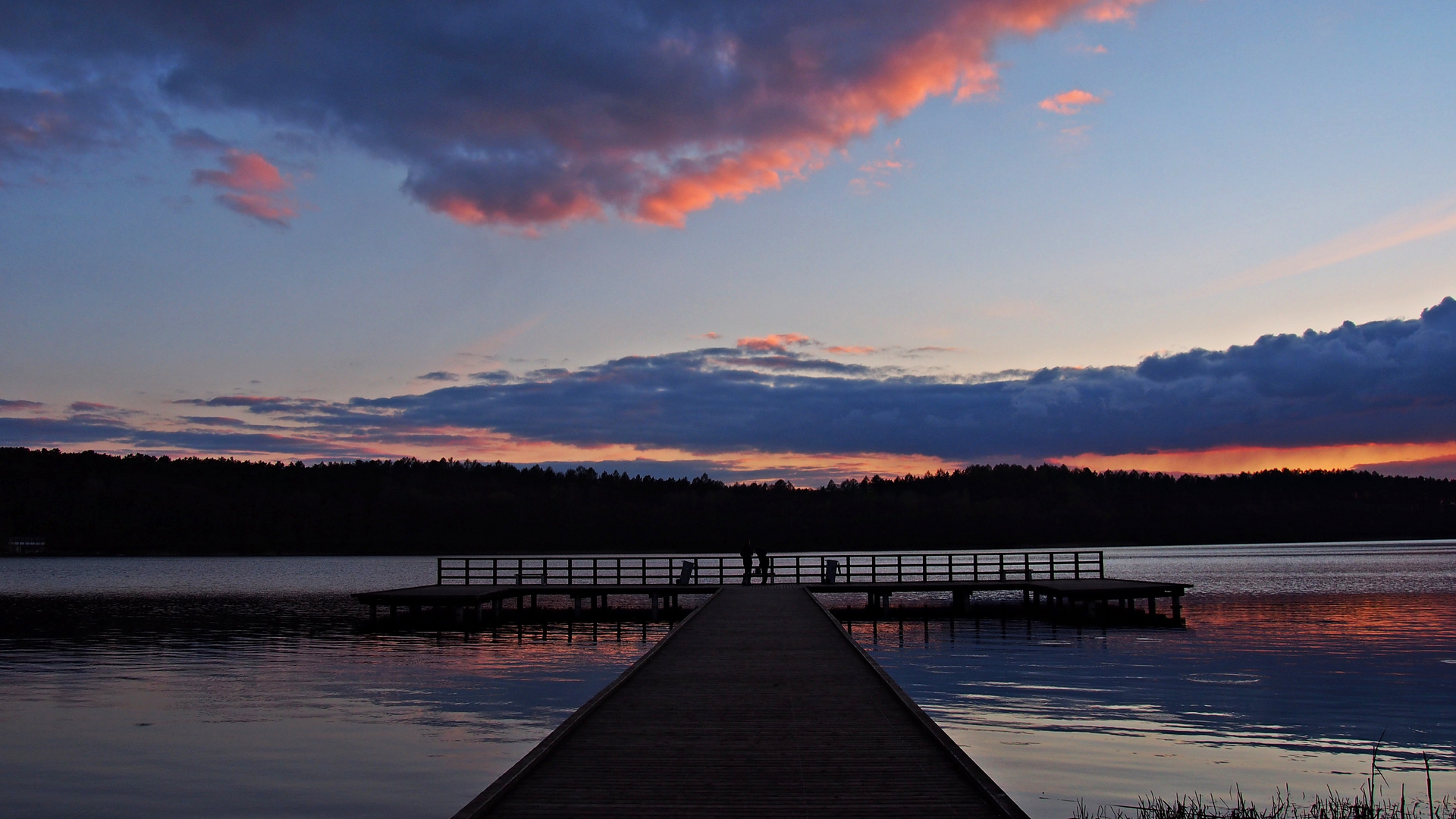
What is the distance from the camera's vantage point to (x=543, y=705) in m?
19.2

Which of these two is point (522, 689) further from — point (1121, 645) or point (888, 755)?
point (1121, 645)

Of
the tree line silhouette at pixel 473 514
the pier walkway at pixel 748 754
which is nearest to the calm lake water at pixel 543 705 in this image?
the pier walkway at pixel 748 754

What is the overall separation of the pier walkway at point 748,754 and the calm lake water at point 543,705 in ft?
7.53

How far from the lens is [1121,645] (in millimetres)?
27828

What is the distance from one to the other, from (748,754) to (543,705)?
9.71 m

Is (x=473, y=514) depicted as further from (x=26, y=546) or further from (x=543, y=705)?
(x=543, y=705)

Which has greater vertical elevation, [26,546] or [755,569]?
[755,569]

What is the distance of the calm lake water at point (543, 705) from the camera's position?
533 inches

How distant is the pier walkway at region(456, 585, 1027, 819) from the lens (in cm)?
861

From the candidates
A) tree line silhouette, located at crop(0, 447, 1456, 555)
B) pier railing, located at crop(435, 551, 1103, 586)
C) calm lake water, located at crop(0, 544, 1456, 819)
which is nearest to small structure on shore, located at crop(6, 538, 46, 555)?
tree line silhouette, located at crop(0, 447, 1456, 555)

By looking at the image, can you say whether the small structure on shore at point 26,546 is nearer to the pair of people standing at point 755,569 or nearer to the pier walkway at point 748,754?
the pair of people standing at point 755,569

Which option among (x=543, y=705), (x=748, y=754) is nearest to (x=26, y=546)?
(x=543, y=705)

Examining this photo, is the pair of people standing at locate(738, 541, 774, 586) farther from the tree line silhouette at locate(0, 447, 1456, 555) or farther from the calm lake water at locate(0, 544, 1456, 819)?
the tree line silhouette at locate(0, 447, 1456, 555)

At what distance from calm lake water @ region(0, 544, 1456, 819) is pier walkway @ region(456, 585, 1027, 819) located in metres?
2.29
